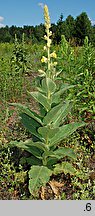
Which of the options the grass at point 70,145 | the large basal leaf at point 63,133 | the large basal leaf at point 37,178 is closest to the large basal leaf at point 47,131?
the large basal leaf at point 63,133

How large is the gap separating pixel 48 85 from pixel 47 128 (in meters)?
0.45

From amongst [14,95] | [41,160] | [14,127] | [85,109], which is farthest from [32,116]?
[14,95]

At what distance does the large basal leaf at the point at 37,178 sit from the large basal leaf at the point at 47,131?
369 millimetres

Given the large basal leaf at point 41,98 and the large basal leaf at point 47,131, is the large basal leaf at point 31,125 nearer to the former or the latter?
the large basal leaf at point 47,131

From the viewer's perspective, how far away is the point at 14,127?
5508 mm

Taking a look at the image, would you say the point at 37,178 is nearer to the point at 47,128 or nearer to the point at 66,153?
the point at 66,153

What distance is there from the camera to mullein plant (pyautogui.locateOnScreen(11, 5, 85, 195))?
358 centimetres

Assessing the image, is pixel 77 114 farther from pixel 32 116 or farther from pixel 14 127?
pixel 32 116

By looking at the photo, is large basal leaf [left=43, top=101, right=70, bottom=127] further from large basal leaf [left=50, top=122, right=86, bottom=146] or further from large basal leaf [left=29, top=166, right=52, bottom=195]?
large basal leaf [left=29, top=166, right=52, bottom=195]

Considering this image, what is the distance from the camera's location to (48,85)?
3.55 m

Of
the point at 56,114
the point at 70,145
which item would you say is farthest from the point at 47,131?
the point at 70,145

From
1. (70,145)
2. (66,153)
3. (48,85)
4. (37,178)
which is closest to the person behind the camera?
(48,85)

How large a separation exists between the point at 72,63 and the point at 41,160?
1.69 metres

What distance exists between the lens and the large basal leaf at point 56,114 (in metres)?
3.54
